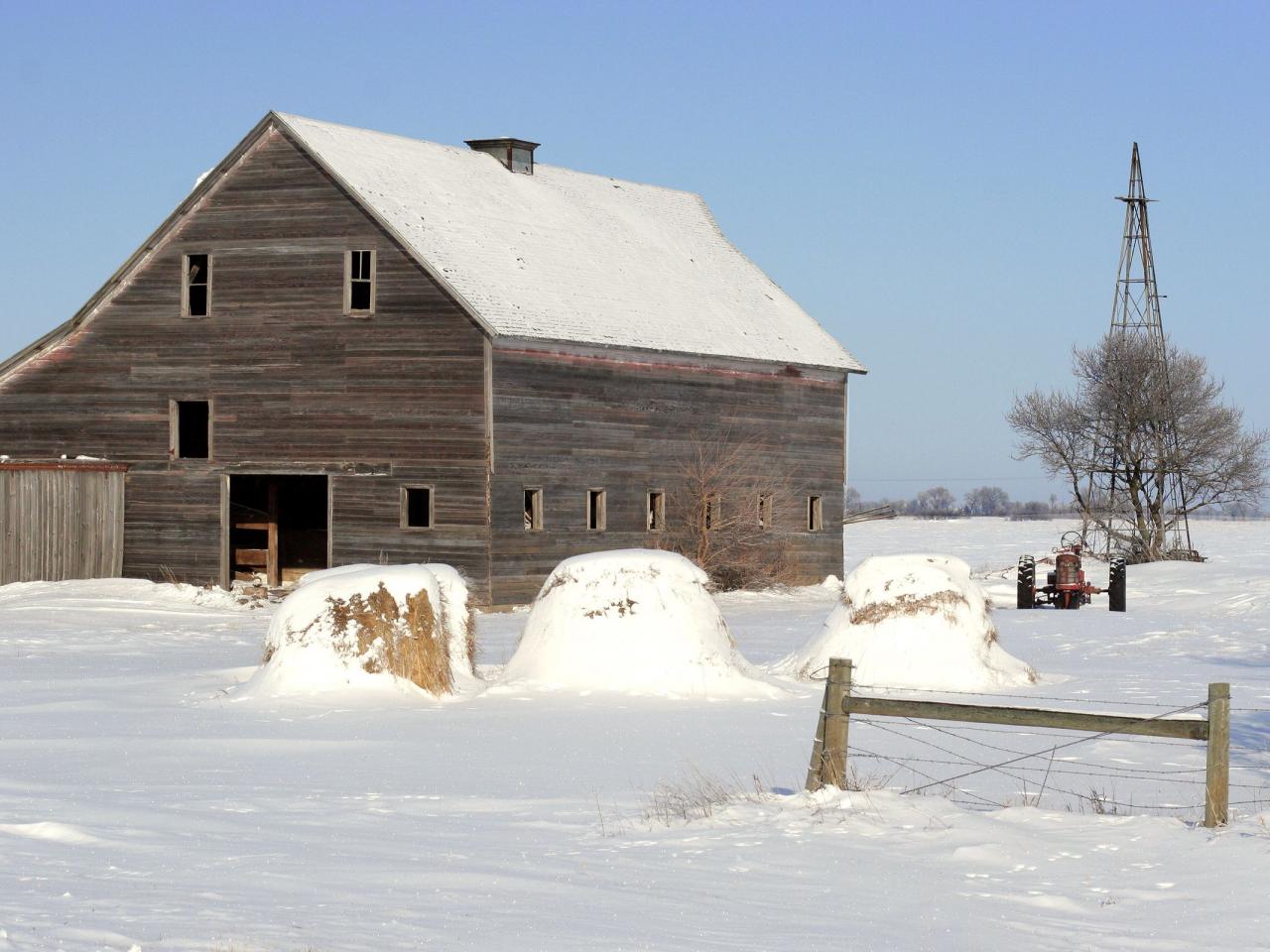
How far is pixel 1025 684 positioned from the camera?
20812mm

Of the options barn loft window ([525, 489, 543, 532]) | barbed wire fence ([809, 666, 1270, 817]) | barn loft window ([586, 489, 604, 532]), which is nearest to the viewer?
barbed wire fence ([809, 666, 1270, 817])

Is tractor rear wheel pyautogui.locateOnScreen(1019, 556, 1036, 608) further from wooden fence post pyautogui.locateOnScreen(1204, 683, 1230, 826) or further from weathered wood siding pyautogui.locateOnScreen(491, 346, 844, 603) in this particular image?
wooden fence post pyautogui.locateOnScreen(1204, 683, 1230, 826)

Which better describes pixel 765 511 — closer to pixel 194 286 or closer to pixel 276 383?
pixel 276 383

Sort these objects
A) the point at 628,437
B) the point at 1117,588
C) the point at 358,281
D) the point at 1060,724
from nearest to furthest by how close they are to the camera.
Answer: the point at 1060,724 → the point at 358,281 → the point at 1117,588 → the point at 628,437

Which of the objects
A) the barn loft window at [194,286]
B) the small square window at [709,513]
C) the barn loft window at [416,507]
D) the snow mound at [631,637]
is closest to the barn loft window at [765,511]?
the small square window at [709,513]

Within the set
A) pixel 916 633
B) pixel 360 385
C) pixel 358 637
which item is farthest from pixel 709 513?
pixel 358 637

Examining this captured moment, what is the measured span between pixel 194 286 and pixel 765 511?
12.6m

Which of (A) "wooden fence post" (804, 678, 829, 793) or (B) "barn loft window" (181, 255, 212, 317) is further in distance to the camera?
(B) "barn loft window" (181, 255, 212, 317)

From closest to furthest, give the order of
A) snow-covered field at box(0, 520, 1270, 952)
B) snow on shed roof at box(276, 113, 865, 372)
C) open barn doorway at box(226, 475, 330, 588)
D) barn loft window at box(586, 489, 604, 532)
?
snow-covered field at box(0, 520, 1270, 952) → snow on shed roof at box(276, 113, 865, 372) → barn loft window at box(586, 489, 604, 532) → open barn doorway at box(226, 475, 330, 588)

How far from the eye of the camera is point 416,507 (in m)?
33.1

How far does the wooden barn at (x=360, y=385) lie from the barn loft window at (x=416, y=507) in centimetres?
4

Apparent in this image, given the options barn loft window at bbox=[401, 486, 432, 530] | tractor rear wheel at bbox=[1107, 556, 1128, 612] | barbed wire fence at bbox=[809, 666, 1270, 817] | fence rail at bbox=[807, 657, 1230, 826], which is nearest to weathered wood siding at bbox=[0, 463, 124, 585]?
barn loft window at bbox=[401, 486, 432, 530]

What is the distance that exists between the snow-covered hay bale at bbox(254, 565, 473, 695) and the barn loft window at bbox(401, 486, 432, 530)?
14.3 m

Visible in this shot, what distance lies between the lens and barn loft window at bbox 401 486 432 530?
32812 mm
